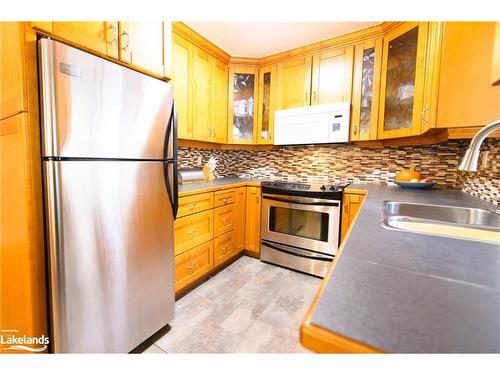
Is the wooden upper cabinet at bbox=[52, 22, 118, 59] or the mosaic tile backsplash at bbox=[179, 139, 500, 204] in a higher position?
the wooden upper cabinet at bbox=[52, 22, 118, 59]

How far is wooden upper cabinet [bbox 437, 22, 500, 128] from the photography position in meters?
1.12

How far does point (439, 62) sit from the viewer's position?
1513 millimetres

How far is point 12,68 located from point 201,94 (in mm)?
1600

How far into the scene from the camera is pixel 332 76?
236 cm

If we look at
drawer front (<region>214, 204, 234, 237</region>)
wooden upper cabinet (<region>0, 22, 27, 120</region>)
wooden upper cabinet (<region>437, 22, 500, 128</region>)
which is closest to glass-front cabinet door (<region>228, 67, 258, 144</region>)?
drawer front (<region>214, 204, 234, 237</region>)

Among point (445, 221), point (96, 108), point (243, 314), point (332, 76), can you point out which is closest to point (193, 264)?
point (243, 314)

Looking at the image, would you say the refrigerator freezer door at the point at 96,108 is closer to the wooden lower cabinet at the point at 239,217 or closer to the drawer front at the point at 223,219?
the drawer front at the point at 223,219

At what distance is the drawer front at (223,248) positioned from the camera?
227cm

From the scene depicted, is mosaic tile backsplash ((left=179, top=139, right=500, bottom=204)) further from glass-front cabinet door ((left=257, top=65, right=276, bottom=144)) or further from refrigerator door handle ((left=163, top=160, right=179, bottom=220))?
refrigerator door handle ((left=163, top=160, right=179, bottom=220))

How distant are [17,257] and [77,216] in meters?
0.31

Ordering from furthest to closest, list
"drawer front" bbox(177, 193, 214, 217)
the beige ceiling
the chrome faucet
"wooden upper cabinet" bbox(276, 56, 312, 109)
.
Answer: "wooden upper cabinet" bbox(276, 56, 312, 109)
the beige ceiling
"drawer front" bbox(177, 193, 214, 217)
the chrome faucet

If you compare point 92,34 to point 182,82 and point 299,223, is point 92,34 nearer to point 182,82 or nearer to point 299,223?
point 182,82

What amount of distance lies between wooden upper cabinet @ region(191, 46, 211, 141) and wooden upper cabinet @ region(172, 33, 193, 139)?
0.19 feet
